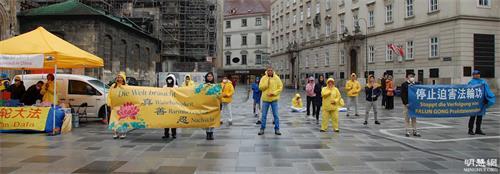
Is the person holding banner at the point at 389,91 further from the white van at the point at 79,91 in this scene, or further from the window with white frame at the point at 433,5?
the window with white frame at the point at 433,5

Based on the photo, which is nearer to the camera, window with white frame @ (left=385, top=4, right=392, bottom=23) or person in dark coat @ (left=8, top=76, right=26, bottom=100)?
person in dark coat @ (left=8, top=76, right=26, bottom=100)

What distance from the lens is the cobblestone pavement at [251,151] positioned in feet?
23.7

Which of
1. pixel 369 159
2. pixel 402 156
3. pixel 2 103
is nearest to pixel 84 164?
pixel 369 159

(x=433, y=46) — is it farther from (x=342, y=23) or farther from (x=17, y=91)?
(x=17, y=91)

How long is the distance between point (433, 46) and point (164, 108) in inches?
1206

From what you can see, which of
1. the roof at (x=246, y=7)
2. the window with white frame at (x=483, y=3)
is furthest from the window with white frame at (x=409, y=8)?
the roof at (x=246, y=7)

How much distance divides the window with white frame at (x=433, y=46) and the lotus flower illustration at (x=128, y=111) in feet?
99.9

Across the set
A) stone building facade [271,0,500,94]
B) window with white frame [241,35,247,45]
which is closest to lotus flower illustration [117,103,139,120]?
stone building facade [271,0,500,94]

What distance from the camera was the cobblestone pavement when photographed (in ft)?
23.7

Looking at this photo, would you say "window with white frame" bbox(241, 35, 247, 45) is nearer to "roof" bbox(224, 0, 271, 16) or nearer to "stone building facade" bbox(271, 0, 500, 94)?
"roof" bbox(224, 0, 271, 16)

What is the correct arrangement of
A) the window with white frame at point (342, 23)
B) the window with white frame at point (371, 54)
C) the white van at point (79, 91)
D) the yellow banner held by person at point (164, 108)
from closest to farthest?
the yellow banner held by person at point (164, 108)
the white van at point (79, 91)
the window with white frame at point (371, 54)
the window with white frame at point (342, 23)

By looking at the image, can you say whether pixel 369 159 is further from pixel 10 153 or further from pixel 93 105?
pixel 93 105

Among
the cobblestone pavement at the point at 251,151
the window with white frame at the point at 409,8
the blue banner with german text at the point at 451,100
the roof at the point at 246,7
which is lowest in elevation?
the cobblestone pavement at the point at 251,151

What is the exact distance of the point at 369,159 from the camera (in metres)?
7.92
